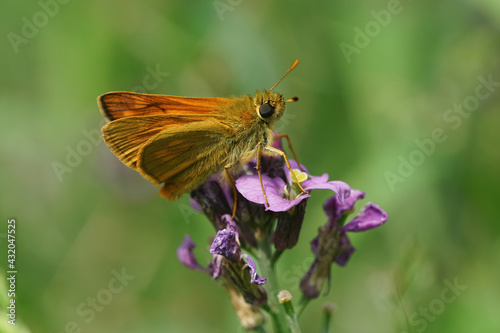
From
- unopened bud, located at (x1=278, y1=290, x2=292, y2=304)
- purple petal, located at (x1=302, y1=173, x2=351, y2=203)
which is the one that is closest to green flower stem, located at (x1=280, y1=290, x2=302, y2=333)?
unopened bud, located at (x1=278, y1=290, x2=292, y2=304)

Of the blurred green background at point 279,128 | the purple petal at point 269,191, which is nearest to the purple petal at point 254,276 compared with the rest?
the purple petal at point 269,191

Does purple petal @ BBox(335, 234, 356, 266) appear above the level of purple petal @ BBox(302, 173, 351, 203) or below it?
below

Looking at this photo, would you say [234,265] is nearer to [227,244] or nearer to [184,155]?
[227,244]

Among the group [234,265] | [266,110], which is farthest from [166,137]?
[234,265]

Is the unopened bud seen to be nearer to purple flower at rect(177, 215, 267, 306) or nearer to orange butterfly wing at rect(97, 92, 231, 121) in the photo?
purple flower at rect(177, 215, 267, 306)

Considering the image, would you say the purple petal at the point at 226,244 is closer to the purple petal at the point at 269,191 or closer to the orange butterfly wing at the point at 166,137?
the purple petal at the point at 269,191

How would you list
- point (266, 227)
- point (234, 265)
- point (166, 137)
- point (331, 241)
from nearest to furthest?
point (234, 265)
point (166, 137)
point (266, 227)
point (331, 241)

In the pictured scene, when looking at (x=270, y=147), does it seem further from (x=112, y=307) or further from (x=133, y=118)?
(x=112, y=307)
